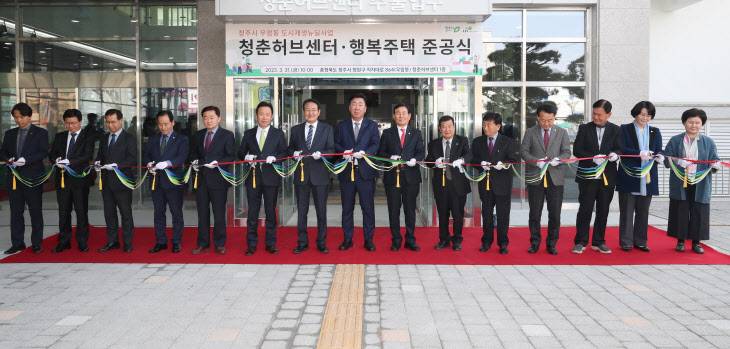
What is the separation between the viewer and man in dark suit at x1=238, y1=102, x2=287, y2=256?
584 cm

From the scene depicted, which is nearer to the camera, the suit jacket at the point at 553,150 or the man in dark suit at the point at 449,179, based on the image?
the suit jacket at the point at 553,150

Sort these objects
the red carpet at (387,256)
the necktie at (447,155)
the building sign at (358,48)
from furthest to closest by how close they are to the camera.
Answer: the building sign at (358,48) < the necktie at (447,155) < the red carpet at (387,256)

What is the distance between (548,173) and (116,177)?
4.52 metres

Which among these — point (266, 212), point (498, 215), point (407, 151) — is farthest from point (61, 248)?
point (498, 215)

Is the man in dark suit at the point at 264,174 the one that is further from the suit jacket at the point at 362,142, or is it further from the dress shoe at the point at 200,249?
the suit jacket at the point at 362,142

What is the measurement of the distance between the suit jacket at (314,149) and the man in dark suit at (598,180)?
2655 millimetres

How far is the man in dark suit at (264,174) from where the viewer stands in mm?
5840

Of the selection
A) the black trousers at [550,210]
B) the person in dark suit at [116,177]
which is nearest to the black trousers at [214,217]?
the person in dark suit at [116,177]

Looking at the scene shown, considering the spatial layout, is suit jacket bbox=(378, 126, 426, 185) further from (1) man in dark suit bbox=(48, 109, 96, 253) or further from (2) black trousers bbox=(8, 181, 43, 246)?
(2) black trousers bbox=(8, 181, 43, 246)

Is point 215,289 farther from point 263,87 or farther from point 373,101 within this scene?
point 373,101

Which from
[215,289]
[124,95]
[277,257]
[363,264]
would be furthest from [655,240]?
[124,95]

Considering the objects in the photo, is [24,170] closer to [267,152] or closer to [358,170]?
[267,152]

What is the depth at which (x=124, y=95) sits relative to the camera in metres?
8.69

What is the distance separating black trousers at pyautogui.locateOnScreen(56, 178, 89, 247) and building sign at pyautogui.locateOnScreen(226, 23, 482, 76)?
7.85 feet
